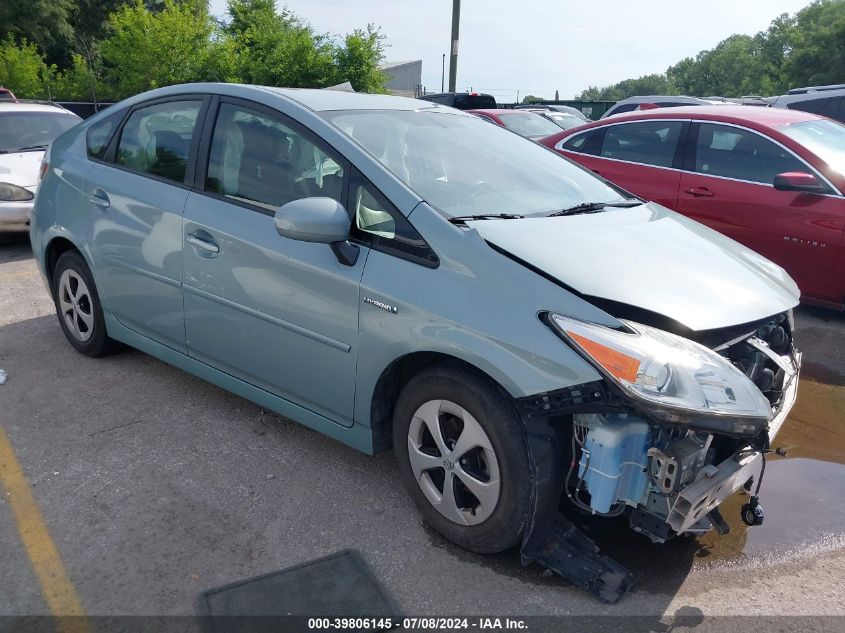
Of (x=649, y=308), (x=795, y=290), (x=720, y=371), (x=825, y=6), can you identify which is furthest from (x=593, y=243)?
(x=825, y=6)

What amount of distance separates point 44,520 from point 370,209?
181 cm

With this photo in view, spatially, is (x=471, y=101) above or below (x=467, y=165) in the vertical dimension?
above

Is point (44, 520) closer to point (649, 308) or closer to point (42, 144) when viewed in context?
point (649, 308)

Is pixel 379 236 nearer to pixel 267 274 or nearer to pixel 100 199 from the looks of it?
pixel 267 274

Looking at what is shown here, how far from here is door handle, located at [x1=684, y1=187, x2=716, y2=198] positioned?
588 cm

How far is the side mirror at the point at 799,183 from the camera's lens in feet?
17.4

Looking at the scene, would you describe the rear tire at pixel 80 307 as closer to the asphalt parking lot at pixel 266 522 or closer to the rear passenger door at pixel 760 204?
the asphalt parking lot at pixel 266 522

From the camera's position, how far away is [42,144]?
8.53 metres

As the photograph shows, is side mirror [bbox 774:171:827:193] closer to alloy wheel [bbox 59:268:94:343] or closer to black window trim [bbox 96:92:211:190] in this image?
black window trim [bbox 96:92:211:190]

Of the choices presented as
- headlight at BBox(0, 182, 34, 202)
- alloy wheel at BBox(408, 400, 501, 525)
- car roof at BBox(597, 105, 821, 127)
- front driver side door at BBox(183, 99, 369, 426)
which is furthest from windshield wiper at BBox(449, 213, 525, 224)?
headlight at BBox(0, 182, 34, 202)

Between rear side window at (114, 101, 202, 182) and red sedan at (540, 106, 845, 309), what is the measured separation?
397cm

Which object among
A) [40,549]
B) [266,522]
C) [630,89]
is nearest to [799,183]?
[266,522]

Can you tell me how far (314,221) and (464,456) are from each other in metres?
1.05

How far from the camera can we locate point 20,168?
25.5 feet
